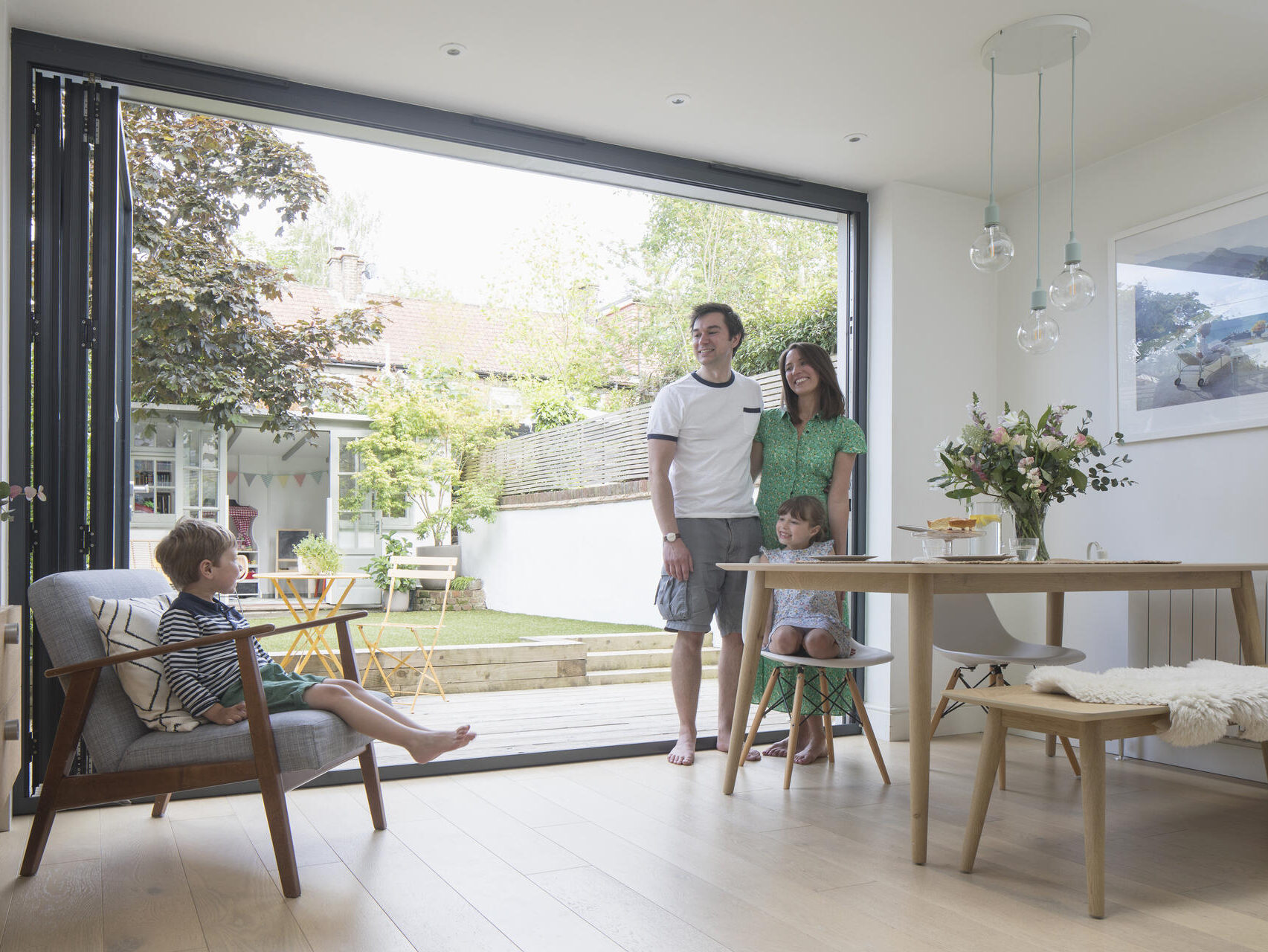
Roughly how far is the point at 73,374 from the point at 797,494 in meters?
2.56

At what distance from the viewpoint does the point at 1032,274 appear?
4559 millimetres

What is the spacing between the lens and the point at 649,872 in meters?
2.39

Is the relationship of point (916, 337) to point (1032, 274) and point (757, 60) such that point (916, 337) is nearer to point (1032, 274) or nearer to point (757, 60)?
point (1032, 274)

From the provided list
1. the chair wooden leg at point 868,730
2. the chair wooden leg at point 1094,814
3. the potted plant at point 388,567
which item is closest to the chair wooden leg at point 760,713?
the chair wooden leg at point 868,730

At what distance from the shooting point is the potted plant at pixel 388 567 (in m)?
9.91

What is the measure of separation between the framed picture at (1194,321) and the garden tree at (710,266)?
7323 mm

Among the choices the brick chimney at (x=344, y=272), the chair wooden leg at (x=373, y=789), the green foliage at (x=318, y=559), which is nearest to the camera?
the chair wooden leg at (x=373, y=789)

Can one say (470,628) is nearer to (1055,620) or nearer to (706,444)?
(706,444)

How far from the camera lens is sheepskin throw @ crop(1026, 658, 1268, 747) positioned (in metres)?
2.26

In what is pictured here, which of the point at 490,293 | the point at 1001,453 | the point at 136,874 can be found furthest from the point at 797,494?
the point at 490,293

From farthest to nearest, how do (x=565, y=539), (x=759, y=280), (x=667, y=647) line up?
(x=759, y=280), (x=565, y=539), (x=667, y=647)

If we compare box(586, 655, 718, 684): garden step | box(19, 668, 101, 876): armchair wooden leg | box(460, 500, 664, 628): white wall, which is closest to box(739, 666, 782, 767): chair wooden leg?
box(19, 668, 101, 876): armchair wooden leg

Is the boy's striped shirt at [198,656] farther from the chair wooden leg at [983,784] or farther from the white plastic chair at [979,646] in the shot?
the white plastic chair at [979,646]

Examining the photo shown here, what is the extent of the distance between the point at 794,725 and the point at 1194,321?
7.29 feet
